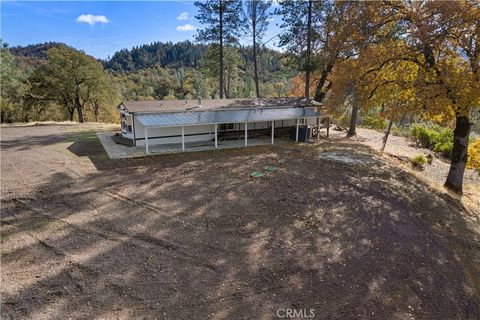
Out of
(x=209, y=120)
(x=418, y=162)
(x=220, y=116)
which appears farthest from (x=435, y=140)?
(x=209, y=120)

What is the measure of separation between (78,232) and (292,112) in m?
14.5

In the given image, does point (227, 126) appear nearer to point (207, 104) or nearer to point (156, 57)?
point (207, 104)

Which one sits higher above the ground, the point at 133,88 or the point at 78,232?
the point at 133,88

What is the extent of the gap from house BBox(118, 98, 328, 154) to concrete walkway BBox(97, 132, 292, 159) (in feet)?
1.08

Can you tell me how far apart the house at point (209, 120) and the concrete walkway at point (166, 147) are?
0.33m

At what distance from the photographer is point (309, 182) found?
39.9 ft

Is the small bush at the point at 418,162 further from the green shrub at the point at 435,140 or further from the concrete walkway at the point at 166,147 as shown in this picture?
the concrete walkway at the point at 166,147

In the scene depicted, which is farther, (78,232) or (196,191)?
(196,191)

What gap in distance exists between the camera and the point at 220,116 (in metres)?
17.3

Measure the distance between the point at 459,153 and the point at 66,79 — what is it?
3089 centimetres

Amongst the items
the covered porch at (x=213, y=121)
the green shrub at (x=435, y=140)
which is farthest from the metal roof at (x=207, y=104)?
the green shrub at (x=435, y=140)

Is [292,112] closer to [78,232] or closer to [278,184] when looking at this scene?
[278,184]

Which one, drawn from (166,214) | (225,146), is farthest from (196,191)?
(225,146)

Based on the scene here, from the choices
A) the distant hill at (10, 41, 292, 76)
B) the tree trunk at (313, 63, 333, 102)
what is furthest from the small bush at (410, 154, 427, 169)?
the distant hill at (10, 41, 292, 76)
